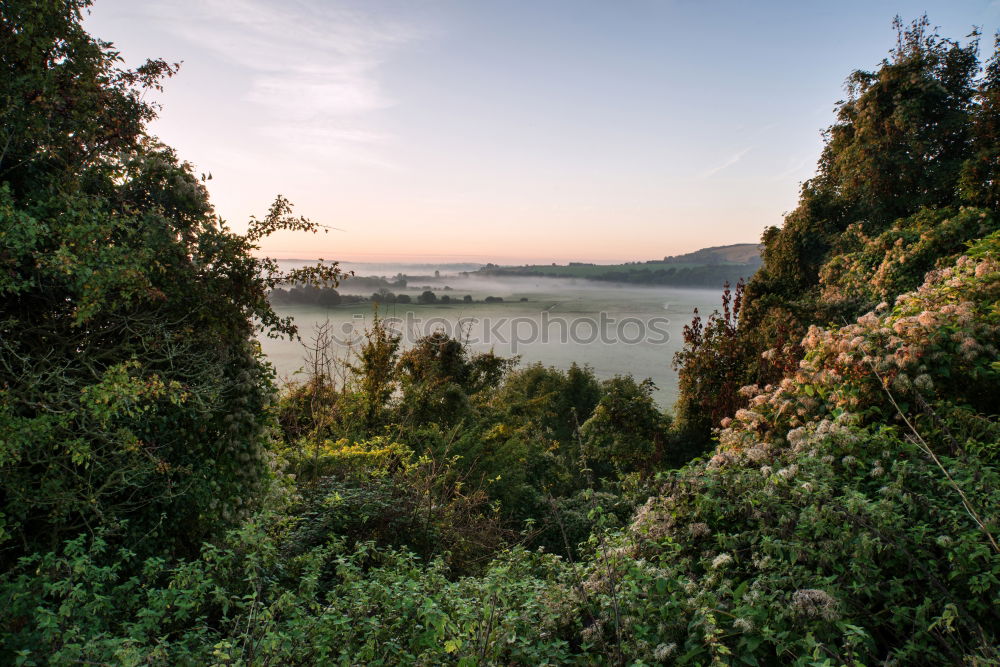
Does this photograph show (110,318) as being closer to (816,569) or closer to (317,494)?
(317,494)

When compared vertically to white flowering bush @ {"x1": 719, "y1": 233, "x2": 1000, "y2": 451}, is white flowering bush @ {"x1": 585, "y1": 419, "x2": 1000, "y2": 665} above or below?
below

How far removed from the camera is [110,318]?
14.7ft

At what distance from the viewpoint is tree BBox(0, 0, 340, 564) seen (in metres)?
3.85

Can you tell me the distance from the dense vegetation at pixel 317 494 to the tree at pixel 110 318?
0.03 meters

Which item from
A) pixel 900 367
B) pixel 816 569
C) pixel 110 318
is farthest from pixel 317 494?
pixel 900 367

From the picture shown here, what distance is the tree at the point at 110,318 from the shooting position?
152 inches

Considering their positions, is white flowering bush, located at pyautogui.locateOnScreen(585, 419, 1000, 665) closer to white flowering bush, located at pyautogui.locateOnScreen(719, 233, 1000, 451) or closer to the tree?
white flowering bush, located at pyautogui.locateOnScreen(719, 233, 1000, 451)

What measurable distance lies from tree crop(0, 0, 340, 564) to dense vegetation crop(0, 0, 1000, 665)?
3 cm

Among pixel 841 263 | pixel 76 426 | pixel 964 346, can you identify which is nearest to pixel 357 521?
pixel 76 426

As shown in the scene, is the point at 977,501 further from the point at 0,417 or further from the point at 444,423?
the point at 444,423

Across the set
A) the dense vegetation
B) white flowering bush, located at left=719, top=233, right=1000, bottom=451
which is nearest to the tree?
the dense vegetation

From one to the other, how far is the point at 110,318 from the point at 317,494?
323 centimetres

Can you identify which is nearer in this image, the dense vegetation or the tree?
the dense vegetation

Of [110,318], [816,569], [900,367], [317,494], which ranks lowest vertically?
[317,494]
